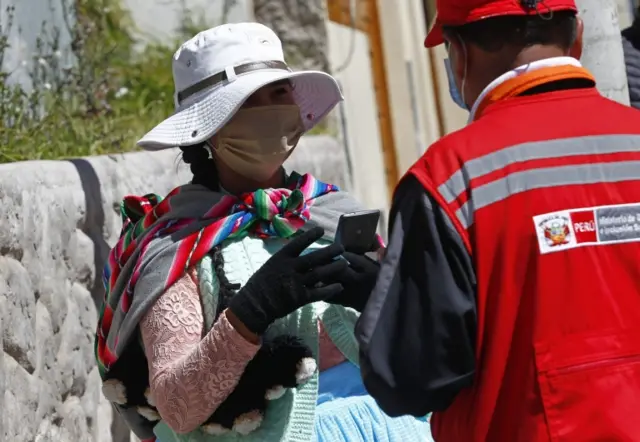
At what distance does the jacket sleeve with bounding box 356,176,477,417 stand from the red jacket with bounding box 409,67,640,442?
0.08 ft

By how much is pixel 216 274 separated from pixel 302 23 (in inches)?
209

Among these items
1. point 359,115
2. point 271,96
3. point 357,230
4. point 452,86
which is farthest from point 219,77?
point 359,115

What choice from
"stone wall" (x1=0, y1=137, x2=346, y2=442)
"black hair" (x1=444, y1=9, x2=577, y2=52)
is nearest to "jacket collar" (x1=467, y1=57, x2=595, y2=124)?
"black hair" (x1=444, y1=9, x2=577, y2=52)

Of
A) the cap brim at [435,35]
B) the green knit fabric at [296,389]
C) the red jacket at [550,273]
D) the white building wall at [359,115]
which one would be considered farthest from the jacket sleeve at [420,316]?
the white building wall at [359,115]

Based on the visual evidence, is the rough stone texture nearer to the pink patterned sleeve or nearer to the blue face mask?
the pink patterned sleeve

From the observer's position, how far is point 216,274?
2697mm

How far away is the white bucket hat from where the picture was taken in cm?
279

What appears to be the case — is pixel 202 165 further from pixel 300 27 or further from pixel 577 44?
pixel 300 27

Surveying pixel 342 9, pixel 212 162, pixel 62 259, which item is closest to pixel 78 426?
pixel 62 259

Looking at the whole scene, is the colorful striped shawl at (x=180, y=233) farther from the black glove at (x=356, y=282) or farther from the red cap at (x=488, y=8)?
the red cap at (x=488, y=8)

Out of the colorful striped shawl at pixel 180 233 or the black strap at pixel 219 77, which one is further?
the black strap at pixel 219 77

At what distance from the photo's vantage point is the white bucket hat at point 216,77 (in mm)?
2787

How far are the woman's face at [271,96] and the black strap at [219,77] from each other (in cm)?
5

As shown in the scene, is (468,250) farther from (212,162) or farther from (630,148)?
(212,162)
